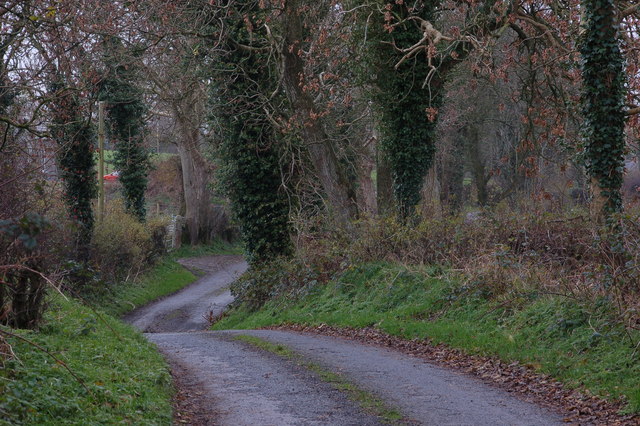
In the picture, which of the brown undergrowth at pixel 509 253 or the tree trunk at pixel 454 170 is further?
the tree trunk at pixel 454 170

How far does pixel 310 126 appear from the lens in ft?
69.8

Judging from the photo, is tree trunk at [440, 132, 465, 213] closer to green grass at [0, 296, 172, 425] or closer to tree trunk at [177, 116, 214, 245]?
tree trunk at [177, 116, 214, 245]

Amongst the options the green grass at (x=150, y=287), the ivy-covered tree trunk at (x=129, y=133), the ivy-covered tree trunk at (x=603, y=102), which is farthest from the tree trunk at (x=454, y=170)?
the ivy-covered tree trunk at (x=603, y=102)

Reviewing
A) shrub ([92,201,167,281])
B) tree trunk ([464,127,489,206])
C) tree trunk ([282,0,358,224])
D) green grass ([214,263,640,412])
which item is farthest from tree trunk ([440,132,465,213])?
green grass ([214,263,640,412])

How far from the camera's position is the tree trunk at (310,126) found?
68.3 ft

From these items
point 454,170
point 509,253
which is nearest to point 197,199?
point 454,170

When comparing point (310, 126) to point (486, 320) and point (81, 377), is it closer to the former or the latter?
point (486, 320)

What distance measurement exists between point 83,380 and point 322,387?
3.36 meters

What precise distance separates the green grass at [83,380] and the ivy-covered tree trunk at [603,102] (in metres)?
8.75

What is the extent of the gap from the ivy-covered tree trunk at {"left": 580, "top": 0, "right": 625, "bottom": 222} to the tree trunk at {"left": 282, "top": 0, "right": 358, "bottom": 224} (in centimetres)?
858

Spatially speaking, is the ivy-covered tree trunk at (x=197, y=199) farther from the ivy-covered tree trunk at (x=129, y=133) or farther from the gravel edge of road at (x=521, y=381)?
the gravel edge of road at (x=521, y=381)

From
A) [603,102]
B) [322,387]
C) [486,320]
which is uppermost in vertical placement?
[603,102]

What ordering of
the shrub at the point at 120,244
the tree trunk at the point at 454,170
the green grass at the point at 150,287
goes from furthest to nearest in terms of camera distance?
the tree trunk at the point at 454,170, the shrub at the point at 120,244, the green grass at the point at 150,287

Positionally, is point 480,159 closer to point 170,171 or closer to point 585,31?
point 170,171
